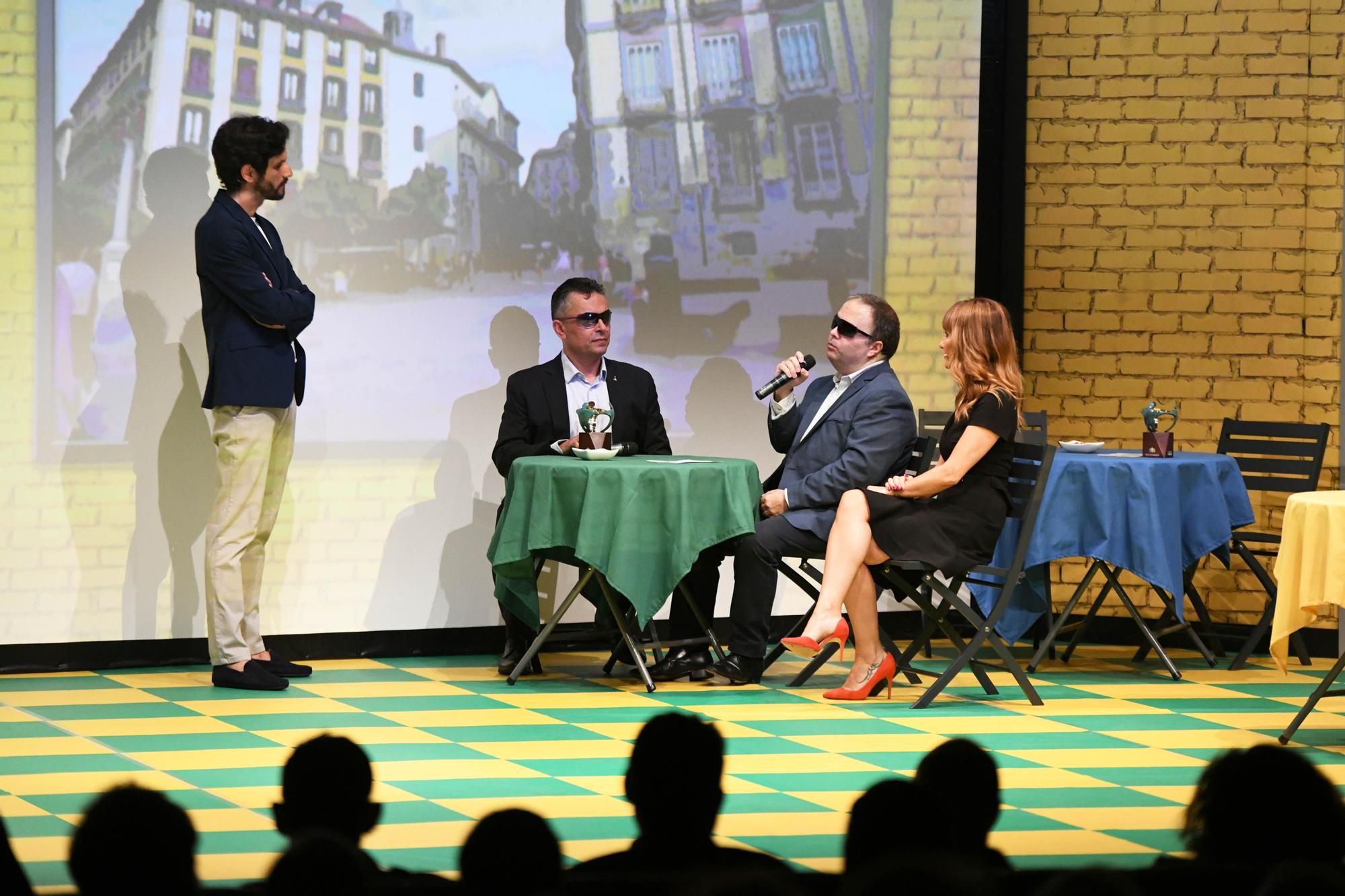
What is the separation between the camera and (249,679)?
562 centimetres

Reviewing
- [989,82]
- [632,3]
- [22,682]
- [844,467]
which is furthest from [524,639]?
[989,82]

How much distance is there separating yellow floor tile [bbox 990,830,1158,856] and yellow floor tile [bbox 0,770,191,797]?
1.98 meters

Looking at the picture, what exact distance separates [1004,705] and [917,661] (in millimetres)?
975

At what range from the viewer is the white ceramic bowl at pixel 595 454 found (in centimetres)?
571

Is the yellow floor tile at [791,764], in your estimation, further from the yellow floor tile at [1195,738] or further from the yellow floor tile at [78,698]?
the yellow floor tile at [78,698]

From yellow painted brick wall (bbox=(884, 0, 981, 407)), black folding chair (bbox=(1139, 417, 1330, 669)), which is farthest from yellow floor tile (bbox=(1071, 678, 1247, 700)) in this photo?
Result: yellow painted brick wall (bbox=(884, 0, 981, 407))

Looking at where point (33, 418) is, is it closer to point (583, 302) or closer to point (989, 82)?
point (583, 302)

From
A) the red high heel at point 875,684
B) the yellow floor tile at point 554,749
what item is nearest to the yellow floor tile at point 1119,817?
the yellow floor tile at point 554,749

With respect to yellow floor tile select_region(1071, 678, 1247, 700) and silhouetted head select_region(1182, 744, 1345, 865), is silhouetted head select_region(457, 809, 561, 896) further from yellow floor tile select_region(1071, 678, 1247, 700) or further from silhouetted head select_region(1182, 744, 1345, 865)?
yellow floor tile select_region(1071, 678, 1247, 700)

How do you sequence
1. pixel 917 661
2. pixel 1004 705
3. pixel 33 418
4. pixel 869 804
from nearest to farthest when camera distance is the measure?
pixel 869 804 → pixel 1004 705 → pixel 33 418 → pixel 917 661

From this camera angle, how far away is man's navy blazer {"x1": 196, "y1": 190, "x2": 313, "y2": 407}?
552cm

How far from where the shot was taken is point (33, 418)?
598 centimetres

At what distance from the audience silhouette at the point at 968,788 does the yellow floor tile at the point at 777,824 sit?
78.1 inches

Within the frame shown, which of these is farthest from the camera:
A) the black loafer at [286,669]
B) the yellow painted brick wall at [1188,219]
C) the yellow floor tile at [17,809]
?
the yellow painted brick wall at [1188,219]
